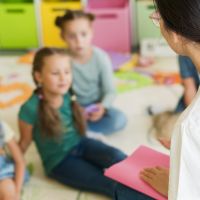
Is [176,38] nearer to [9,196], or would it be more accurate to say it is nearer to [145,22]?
[9,196]

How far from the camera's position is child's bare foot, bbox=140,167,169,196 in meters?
1.13

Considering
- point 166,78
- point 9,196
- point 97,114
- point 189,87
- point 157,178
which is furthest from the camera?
point 166,78

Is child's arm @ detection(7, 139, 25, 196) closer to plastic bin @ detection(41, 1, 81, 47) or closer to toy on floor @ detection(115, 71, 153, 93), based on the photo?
toy on floor @ detection(115, 71, 153, 93)

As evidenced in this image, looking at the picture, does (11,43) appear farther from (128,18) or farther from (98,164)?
(98,164)

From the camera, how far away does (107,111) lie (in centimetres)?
199

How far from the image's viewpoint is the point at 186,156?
0.87 metres

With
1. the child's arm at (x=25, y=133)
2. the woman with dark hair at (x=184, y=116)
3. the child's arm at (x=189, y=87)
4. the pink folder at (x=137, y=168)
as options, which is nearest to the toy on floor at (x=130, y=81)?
the child's arm at (x=189, y=87)

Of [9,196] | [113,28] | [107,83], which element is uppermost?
[113,28]

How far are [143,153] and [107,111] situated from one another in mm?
702

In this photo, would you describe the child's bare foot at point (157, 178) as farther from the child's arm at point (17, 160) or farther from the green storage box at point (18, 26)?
the green storage box at point (18, 26)

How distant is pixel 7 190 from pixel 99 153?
1.15ft

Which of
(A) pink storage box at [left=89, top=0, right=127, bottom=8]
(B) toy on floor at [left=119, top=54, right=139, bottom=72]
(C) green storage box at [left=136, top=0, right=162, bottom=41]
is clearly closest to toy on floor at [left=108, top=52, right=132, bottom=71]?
(B) toy on floor at [left=119, top=54, right=139, bottom=72]

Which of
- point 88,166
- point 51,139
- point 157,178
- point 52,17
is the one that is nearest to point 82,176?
point 88,166

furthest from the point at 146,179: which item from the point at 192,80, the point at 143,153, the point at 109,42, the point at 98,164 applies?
the point at 109,42
